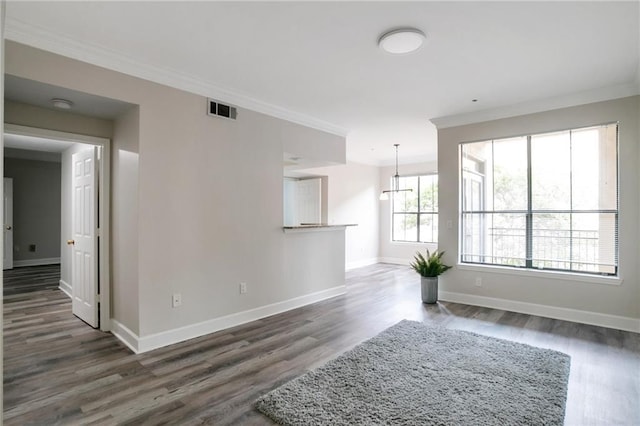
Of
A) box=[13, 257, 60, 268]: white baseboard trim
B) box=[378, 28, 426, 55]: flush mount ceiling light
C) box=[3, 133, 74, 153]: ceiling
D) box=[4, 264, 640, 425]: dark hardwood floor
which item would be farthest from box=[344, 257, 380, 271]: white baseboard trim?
box=[13, 257, 60, 268]: white baseboard trim

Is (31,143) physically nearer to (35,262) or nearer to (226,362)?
(35,262)

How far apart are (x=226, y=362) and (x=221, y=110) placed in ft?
8.36

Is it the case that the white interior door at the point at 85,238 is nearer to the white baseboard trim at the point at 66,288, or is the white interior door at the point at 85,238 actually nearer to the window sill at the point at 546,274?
the white baseboard trim at the point at 66,288

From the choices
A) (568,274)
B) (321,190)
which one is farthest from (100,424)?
(321,190)

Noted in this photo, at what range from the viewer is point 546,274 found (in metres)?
Answer: 4.15

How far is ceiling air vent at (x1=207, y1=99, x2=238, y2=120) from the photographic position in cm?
359

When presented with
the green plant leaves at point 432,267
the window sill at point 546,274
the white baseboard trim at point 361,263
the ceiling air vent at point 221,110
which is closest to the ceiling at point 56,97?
the ceiling air vent at point 221,110

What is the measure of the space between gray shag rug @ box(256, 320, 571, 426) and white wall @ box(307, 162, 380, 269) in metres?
4.47

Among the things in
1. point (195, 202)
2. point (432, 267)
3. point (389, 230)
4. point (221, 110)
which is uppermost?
point (221, 110)

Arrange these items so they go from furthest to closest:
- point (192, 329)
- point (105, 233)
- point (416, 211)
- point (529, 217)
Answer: point (416, 211) → point (529, 217) → point (105, 233) → point (192, 329)

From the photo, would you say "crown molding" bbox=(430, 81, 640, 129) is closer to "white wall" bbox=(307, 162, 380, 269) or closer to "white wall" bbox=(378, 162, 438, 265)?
"white wall" bbox=(307, 162, 380, 269)

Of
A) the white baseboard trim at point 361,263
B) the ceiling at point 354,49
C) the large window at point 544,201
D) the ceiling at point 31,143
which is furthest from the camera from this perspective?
the white baseboard trim at point 361,263

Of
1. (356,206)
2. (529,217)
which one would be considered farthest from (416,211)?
(529,217)

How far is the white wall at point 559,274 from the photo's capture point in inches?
143
